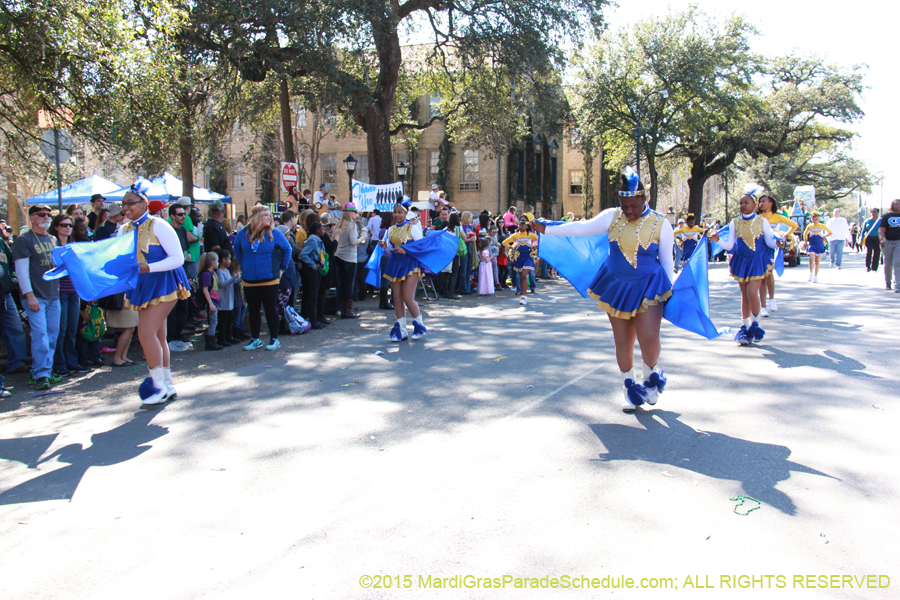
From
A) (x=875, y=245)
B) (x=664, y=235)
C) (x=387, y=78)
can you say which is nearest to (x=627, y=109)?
(x=875, y=245)

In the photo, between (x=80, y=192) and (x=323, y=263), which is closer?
(x=323, y=263)

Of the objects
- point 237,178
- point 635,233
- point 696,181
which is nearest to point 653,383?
point 635,233

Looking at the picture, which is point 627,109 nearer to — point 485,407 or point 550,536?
point 485,407

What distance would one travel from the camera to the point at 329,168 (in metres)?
43.1

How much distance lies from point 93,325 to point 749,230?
28.3 feet

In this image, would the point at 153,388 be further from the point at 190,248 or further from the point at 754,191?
the point at 754,191

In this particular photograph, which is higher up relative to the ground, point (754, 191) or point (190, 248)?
point (754, 191)

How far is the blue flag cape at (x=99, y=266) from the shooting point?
6418mm

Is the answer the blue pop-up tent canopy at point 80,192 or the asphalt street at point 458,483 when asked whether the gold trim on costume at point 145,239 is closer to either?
the asphalt street at point 458,483

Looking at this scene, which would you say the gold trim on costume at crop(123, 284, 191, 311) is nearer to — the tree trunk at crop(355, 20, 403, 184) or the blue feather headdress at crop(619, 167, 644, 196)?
the blue feather headdress at crop(619, 167, 644, 196)

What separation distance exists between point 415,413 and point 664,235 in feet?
8.52

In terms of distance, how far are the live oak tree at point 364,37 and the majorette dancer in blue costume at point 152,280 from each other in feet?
29.4

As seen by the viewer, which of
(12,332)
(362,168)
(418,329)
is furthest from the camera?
(362,168)

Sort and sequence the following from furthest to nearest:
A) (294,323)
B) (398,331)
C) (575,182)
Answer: (575,182) < (294,323) < (398,331)
